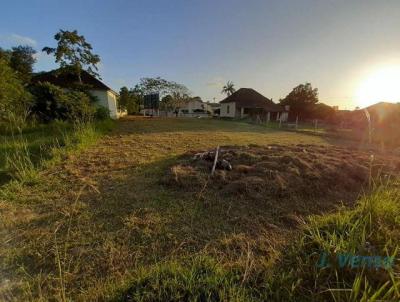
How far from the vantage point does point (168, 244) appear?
2.28 metres

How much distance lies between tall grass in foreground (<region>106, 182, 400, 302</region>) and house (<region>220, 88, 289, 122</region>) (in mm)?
27860

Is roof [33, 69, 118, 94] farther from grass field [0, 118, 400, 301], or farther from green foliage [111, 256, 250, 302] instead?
green foliage [111, 256, 250, 302]

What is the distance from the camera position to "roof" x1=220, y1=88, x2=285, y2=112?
30.1 m

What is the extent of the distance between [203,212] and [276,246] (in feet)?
3.36

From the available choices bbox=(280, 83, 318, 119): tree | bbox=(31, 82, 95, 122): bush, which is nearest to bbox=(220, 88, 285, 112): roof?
bbox=(280, 83, 318, 119): tree

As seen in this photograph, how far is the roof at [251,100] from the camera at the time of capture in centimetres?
3005

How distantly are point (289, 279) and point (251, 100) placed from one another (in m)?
31.4

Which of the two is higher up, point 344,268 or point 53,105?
point 53,105

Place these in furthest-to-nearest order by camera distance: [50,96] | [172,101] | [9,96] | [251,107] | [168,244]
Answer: [172,101]
[251,107]
[50,96]
[9,96]
[168,244]

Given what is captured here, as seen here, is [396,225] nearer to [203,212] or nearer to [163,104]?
[203,212]

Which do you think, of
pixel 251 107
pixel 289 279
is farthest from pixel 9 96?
pixel 251 107

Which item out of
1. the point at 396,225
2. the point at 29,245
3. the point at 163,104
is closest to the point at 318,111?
the point at 163,104

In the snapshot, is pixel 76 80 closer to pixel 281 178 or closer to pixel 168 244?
pixel 281 178

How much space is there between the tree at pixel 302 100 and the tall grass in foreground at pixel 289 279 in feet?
108
